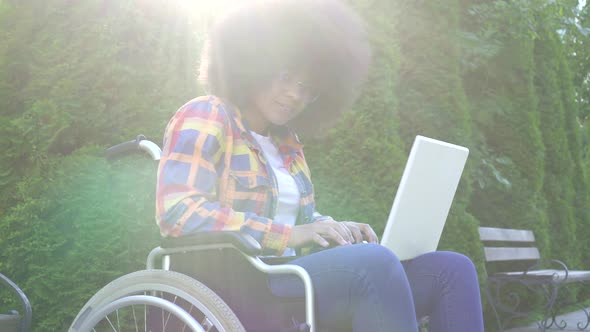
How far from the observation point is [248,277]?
5.75ft

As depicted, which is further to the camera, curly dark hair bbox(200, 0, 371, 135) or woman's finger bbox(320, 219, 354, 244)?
curly dark hair bbox(200, 0, 371, 135)

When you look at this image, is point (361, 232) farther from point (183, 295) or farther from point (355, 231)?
point (183, 295)

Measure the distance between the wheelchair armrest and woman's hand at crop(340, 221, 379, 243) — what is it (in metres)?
0.33

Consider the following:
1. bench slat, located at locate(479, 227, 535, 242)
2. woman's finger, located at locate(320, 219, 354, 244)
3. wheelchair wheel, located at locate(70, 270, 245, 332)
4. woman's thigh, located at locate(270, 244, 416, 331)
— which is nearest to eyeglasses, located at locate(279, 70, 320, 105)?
woman's finger, located at locate(320, 219, 354, 244)

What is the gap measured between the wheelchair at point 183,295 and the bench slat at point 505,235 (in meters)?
3.58

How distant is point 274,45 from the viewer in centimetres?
218

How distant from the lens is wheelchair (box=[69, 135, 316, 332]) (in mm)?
1600

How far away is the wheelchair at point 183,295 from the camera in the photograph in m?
1.60

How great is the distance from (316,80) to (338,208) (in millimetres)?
1593

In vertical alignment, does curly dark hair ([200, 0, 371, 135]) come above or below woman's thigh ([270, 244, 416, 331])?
above

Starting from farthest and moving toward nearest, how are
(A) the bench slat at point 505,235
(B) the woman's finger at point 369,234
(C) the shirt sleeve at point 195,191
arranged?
(A) the bench slat at point 505,235
(B) the woman's finger at point 369,234
(C) the shirt sleeve at point 195,191

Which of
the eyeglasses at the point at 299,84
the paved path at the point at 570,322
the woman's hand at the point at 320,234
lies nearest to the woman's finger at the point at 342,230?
the woman's hand at the point at 320,234

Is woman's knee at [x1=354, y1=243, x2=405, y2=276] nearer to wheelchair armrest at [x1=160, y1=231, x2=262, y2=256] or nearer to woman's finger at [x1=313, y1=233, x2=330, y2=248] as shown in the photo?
woman's finger at [x1=313, y1=233, x2=330, y2=248]

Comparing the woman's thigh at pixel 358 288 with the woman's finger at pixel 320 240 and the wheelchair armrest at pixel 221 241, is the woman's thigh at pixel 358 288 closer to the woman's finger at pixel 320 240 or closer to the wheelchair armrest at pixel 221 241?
the woman's finger at pixel 320 240
